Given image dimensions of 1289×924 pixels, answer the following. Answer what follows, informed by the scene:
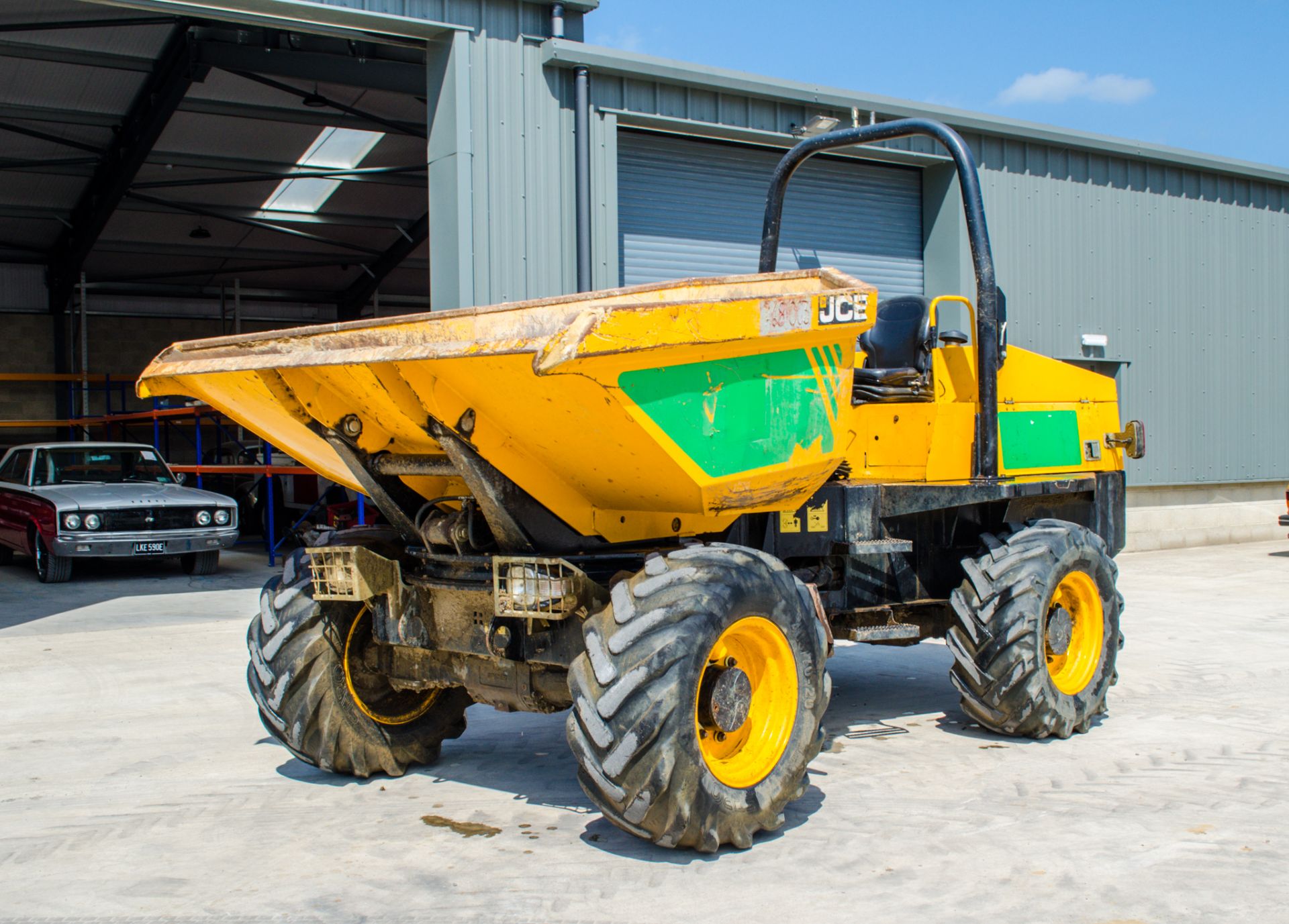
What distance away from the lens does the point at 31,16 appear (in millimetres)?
13711

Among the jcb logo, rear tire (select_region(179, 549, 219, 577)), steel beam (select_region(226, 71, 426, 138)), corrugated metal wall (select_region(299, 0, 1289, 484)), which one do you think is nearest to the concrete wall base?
corrugated metal wall (select_region(299, 0, 1289, 484))

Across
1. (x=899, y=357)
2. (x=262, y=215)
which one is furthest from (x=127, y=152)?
(x=899, y=357)

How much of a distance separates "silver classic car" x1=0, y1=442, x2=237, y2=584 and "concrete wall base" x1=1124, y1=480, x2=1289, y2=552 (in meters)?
11.5

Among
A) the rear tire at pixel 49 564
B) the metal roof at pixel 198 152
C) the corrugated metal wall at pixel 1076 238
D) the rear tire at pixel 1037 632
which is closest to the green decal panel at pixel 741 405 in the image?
the rear tire at pixel 1037 632

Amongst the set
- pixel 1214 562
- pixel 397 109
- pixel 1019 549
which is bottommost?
pixel 1214 562

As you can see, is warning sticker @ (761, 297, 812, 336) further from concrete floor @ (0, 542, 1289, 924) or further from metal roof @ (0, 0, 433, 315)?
metal roof @ (0, 0, 433, 315)

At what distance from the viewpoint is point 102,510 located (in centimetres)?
1341

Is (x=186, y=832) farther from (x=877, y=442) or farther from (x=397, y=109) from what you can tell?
(x=397, y=109)

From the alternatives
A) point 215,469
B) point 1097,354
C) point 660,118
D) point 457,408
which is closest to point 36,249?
point 215,469

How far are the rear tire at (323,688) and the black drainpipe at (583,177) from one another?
6.37 m

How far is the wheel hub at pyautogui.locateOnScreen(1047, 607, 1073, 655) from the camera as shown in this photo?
624 centimetres

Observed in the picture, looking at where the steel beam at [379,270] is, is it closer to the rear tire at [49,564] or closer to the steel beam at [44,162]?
the steel beam at [44,162]

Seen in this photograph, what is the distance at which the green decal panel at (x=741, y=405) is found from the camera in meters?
4.09

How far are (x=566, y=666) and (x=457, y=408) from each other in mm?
1100
